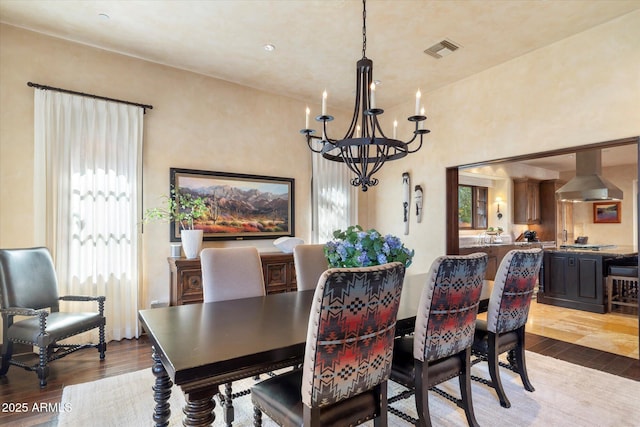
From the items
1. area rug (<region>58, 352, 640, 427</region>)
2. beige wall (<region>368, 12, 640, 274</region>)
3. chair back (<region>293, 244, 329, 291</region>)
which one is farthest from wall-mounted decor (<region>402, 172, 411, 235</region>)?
area rug (<region>58, 352, 640, 427</region>)

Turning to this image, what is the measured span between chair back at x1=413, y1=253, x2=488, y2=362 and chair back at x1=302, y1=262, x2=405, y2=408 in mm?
398

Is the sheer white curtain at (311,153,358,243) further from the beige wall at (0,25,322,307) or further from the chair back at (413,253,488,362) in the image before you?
the chair back at (413,253,488,362)

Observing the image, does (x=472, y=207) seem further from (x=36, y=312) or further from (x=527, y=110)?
(x=36, y=312)

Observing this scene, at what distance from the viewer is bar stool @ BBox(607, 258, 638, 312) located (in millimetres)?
4738

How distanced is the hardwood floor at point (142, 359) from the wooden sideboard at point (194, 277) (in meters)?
0.60

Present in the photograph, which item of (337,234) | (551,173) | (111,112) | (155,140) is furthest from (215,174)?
(551,173)

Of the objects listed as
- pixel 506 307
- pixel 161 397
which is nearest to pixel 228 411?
pixel 161 397

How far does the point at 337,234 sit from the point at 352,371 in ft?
3.24

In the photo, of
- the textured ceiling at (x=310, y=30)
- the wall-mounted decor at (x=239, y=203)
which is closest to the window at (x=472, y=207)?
the textured ceiling at (x=310, y=30)

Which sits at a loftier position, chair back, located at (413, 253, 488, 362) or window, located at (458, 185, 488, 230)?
window, located at (458, 185, 488, 230)

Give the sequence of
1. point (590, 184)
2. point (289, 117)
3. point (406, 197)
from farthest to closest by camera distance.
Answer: point (590, 184) < point (406, 197) < point (289, 117)

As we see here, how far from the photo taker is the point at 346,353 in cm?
138

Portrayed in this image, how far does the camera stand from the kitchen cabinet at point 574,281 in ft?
15.8

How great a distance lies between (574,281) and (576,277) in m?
0.07
